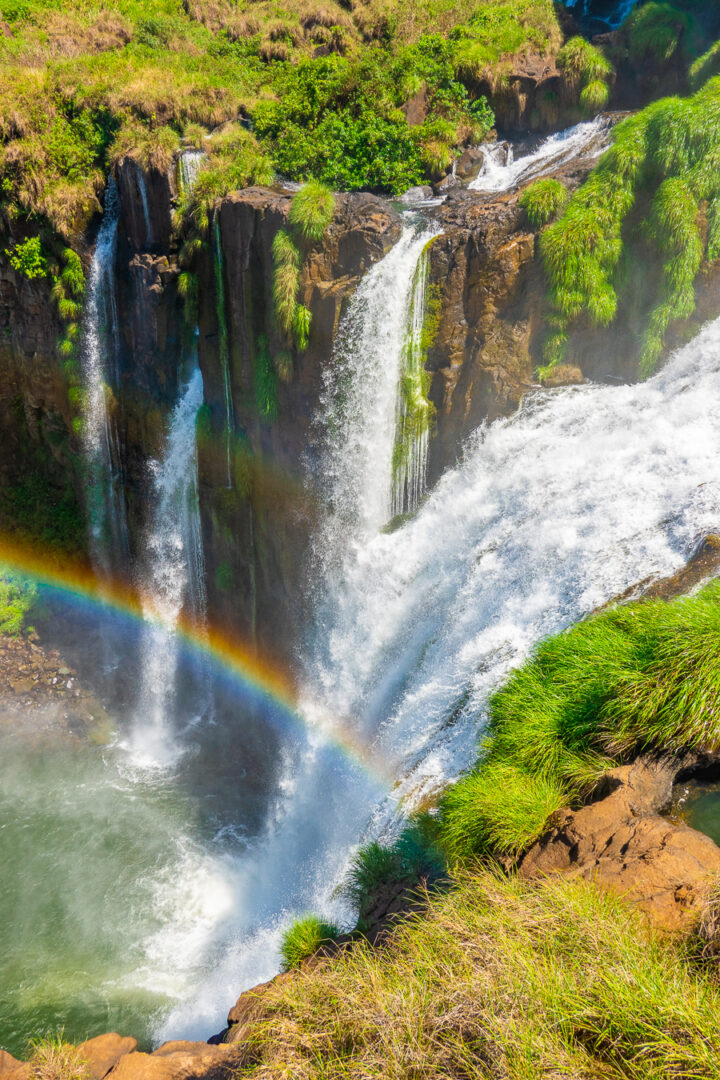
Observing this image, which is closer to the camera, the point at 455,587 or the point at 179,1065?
the point at 179,1065

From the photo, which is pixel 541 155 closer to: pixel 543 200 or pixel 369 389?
pixel 543 200

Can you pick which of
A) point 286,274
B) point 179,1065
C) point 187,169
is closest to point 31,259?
point 187,169

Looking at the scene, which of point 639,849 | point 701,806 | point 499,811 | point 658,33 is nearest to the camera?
point 639,849

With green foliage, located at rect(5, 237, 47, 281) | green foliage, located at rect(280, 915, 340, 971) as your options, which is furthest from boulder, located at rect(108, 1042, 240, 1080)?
green foliage, located at rect(5, 237, 47, 281)

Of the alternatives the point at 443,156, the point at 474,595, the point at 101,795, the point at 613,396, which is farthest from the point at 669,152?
the point at 101,795

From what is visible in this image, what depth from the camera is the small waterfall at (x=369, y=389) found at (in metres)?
9.43

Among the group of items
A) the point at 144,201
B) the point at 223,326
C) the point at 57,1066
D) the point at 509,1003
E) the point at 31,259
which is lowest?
the point at 57,1066

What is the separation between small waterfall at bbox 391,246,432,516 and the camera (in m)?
9.41

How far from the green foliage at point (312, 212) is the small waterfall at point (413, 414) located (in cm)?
177

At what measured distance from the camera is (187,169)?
12.1 meters

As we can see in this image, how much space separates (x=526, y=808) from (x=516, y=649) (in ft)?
7.24

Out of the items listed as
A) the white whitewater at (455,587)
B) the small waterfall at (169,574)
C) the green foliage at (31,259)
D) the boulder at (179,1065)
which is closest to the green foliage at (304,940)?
the boulder at (179,1065)

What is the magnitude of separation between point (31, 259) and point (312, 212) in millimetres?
7874

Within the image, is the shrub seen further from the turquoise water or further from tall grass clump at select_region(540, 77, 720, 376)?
tall grass clump at select_region(540, 77, 720, 376)
